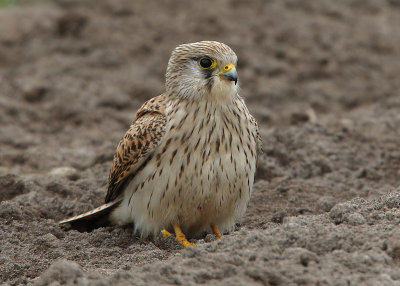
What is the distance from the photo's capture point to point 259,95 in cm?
950

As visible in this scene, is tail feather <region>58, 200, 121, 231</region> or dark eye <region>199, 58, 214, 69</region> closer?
dark eye <region>199, 58, 214, 69</region>

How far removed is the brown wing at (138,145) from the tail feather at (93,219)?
70 millimetres

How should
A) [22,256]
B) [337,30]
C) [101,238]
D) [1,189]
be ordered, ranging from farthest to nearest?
[337,30] < [1,189] < [101,238] < [22,256]

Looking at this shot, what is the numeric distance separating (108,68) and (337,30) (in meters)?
3.19

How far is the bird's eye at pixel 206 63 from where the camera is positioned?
5.30 metres

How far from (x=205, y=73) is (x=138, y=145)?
26.1 inches

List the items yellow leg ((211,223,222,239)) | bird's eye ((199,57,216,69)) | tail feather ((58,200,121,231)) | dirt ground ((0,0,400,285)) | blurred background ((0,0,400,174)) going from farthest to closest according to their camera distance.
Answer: blurred background ((0,0,400,174)) → tail feather ((58,200,121,231)) → yellow leg ((211,223,222,239)) → bird's eye ((199,57,216,69)) → dirt ground ((0,0,400,285))

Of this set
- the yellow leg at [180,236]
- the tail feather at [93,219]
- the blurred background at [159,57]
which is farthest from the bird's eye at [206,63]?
the blurred background at [159,57]

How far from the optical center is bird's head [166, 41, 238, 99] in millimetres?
5258

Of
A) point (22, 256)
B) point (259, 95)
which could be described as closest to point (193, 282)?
point (22, 256)

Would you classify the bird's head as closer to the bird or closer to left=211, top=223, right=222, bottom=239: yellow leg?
the bird

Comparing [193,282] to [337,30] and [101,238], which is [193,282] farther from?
[337,30]

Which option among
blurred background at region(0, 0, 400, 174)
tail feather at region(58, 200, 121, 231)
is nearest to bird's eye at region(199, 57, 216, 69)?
tail feather at region(58, 200, 121, 231)

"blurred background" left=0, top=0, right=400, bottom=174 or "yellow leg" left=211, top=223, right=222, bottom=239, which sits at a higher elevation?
"blurred background" left=0, top=0, right=400, bottom=174
